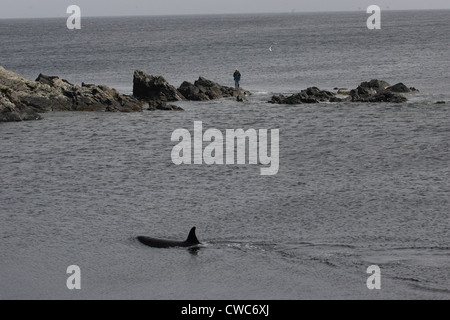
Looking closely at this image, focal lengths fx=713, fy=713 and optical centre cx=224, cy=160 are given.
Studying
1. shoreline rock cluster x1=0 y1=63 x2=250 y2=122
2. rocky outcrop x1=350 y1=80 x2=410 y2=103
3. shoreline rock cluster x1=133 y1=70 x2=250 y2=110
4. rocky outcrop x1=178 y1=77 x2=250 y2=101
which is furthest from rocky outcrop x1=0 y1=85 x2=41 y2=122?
rocky outcrop x1=350 y1=80 x2=410 y2=103

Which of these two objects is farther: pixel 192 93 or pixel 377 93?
pixel 192 93

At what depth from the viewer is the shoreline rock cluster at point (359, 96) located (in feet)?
214

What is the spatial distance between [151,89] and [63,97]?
864 cm

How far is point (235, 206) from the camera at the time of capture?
A: 34031 millimetres

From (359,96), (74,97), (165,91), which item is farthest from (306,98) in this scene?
(74,97)

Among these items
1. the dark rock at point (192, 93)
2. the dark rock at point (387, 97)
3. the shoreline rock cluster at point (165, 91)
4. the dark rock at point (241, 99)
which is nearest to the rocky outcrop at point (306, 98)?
the dark rock at point (241, 99)

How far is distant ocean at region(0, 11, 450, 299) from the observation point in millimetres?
24562

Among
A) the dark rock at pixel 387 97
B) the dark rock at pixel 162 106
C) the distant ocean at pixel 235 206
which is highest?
the dark rock at pixel 387 97

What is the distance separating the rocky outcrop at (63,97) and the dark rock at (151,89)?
7.90 ft

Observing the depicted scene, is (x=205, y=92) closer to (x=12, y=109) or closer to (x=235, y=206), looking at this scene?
(x=12, y=109)

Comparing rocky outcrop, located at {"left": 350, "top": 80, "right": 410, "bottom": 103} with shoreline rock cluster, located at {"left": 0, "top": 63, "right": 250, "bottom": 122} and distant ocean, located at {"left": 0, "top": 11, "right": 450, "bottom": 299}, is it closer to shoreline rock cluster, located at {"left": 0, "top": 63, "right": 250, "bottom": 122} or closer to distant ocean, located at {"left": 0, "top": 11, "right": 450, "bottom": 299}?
distant ocean, located at {"left": 0, "top": 11, "right": 450, "bottom": 299}

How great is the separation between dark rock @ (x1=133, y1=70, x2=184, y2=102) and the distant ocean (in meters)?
2.72

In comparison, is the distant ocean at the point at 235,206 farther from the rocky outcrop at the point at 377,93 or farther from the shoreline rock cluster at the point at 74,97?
the shoreline rock cluster at the point at 74,97
